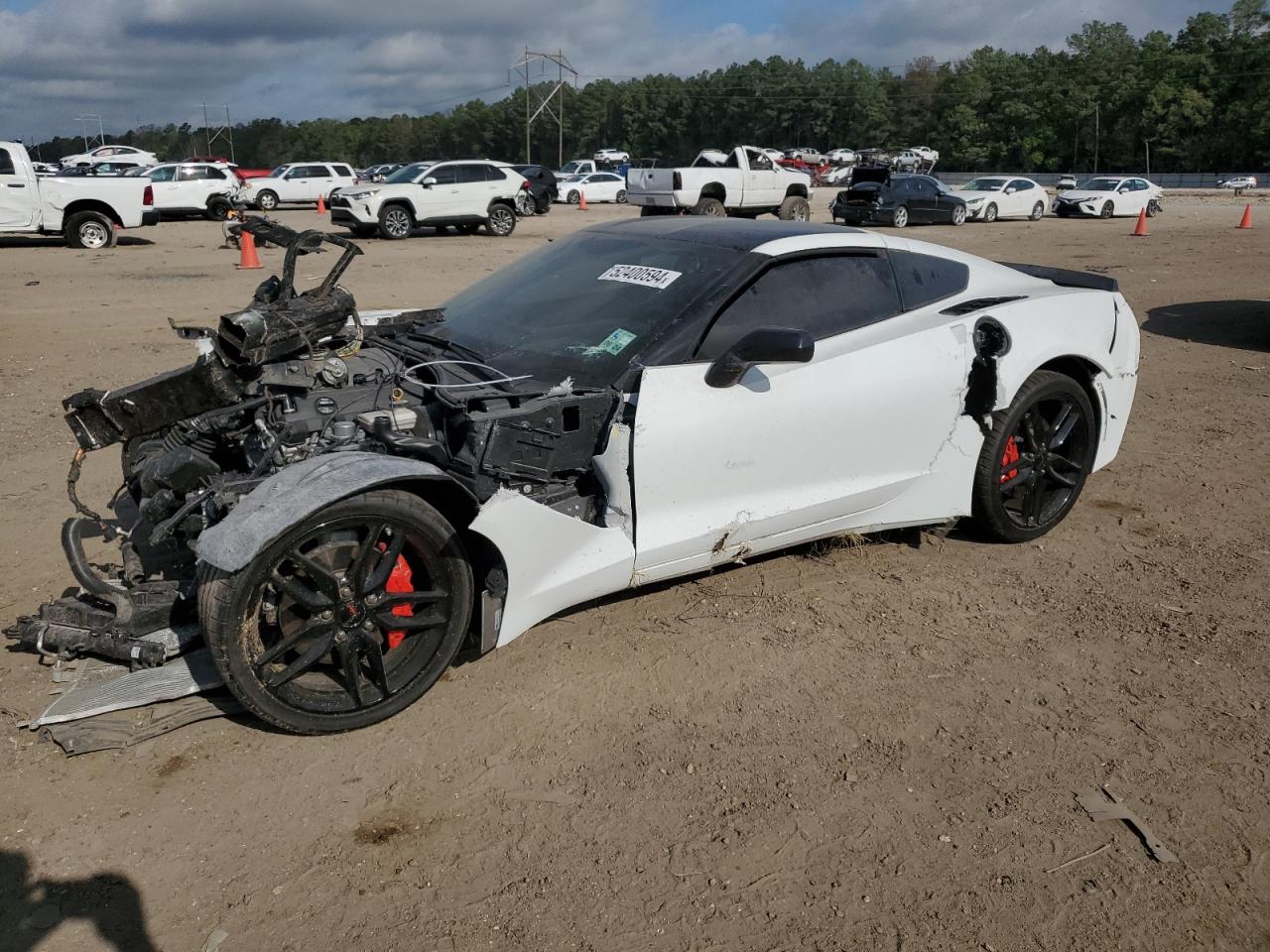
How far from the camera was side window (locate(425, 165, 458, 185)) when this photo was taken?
2169 cm

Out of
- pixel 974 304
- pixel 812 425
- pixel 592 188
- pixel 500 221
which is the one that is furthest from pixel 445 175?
pixel 812 425

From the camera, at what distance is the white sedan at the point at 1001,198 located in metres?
28.2

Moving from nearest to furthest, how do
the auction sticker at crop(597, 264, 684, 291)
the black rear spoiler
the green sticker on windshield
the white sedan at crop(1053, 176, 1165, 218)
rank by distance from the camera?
the green sticker on windshield → the auction sticker at crop(597, 264, 684, 291) → the black rear spoiler → the white sedan at crop(1053, 176, 1165, 218)

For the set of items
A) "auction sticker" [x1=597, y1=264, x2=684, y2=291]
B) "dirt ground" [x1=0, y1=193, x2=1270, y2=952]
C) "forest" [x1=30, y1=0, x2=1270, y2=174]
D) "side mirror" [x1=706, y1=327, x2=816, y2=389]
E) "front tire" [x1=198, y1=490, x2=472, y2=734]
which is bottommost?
"dirt ground" [x1=0, y1=193, x2=1270, y2=952]

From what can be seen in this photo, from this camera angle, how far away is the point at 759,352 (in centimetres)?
342

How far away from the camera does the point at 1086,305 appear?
15.4ft

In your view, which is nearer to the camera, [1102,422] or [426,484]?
[426,484]

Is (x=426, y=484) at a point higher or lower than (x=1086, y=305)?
lower

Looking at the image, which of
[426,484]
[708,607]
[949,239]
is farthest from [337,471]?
[949,239]

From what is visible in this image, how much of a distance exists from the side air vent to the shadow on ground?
6580mm

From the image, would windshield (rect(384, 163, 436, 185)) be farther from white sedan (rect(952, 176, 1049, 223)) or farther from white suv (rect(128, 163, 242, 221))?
white sedan (rect(952, 176, 1049, 223))

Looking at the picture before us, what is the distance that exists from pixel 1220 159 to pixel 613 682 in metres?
81.4

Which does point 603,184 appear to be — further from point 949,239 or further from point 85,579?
point 85,579

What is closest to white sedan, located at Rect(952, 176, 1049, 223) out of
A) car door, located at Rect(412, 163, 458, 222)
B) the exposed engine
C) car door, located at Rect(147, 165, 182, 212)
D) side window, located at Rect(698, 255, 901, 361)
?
car door, located at Rect(412, 163, 458, 222)
